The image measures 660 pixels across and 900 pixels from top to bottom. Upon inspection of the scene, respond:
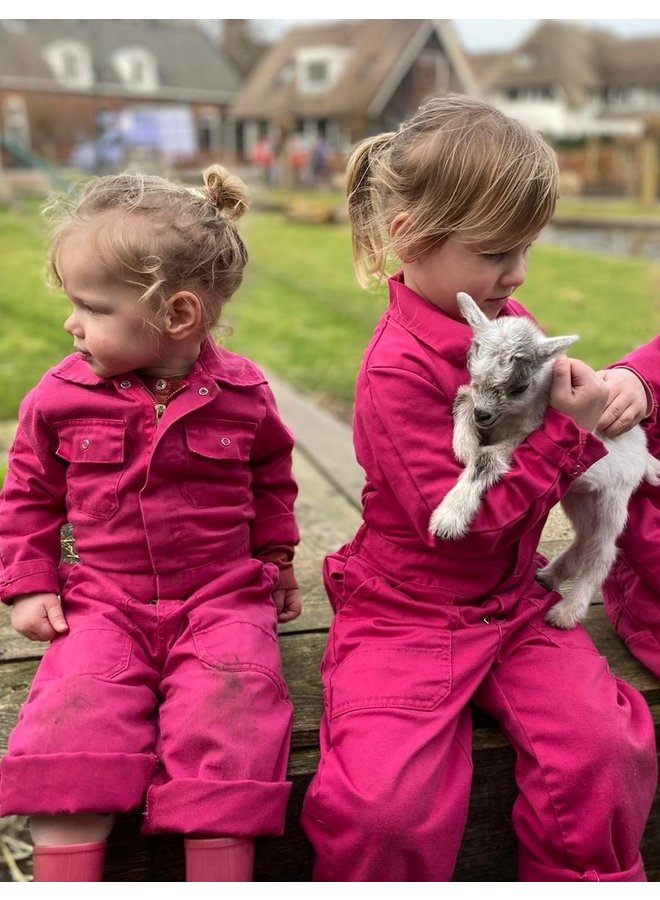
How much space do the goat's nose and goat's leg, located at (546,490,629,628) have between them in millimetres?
467

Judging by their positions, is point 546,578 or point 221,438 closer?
point 221,438

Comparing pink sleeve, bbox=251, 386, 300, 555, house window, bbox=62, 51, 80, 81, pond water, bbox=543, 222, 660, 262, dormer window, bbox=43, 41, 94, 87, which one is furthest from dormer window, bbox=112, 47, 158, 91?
pink sleeve, bbox=251, 386, 300, 555

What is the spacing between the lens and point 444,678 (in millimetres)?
2127

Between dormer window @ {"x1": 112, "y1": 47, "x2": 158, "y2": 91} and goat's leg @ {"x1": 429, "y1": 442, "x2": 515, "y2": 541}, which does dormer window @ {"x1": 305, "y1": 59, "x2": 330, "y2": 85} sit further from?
goat's leg @ {"x1": 429, "y1": 442, "x2": 515, "y2": 541}

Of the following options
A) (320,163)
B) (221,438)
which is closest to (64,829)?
(221,438)

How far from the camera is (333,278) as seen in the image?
40.6 ft

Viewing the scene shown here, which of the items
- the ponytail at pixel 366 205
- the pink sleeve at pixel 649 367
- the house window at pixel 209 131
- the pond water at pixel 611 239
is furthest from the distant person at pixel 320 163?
the pink sleeve at pixel 649 367

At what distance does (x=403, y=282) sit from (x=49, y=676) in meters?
1.34

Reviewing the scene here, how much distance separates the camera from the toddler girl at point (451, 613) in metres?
2.01

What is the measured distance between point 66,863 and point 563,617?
1.33 metres

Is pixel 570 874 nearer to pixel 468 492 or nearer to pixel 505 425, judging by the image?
pixel 468 492

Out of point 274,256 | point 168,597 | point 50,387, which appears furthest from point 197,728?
point 274,256

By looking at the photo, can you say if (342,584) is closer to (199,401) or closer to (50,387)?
(199,401)

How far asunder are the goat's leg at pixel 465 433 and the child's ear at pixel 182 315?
2.31 ft
